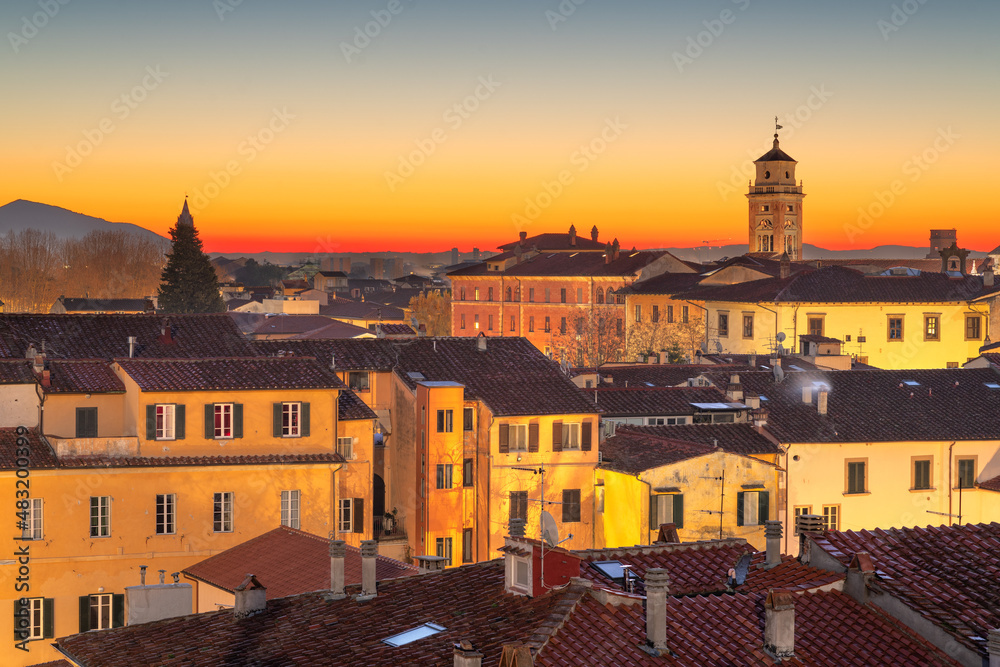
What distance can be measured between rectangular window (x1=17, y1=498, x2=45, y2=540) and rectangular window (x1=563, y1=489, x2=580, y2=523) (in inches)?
497

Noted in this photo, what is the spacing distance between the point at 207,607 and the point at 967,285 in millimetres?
49513

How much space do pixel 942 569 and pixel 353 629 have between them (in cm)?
609

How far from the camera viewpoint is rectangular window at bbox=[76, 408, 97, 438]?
3089 centimetres

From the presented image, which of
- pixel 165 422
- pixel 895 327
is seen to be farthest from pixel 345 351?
pixel 895 327

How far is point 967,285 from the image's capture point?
6631 cm

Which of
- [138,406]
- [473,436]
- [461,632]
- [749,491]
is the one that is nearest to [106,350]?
[138,406]

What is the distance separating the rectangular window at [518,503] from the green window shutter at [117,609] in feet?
34.7

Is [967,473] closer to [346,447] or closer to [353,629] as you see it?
[346,447]

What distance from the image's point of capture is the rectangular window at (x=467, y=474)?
36.3 m

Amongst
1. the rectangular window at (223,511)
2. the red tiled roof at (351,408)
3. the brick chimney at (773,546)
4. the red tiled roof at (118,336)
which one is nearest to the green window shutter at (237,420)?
the rectangular window at (223,511)

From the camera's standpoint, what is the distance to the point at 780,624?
43.0ft

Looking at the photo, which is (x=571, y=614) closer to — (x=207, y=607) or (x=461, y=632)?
(x=461, y=632)

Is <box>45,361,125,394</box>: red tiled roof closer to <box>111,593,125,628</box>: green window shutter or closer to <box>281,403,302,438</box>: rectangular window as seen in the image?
<box>281,403,302,438</box>: rectangular window

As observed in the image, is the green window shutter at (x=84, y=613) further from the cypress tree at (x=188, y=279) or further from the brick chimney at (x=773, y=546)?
the cypress tree at (x=188, y=279)
